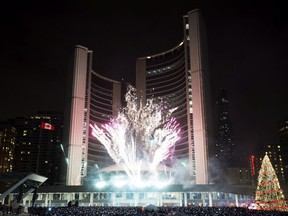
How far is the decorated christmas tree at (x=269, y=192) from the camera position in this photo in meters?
37.0

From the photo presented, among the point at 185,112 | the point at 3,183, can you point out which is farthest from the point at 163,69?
the point at 3,183

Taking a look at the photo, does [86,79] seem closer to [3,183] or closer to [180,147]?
[180,147]

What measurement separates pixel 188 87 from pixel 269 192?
238ft

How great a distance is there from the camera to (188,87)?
354 ft

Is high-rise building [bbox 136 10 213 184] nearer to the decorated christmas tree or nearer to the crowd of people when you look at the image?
the decorated christmas tree

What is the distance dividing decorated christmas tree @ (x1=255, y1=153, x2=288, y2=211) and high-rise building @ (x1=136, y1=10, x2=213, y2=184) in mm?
53269

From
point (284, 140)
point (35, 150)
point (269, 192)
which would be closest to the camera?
point (269, 192)

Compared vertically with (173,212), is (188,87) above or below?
above

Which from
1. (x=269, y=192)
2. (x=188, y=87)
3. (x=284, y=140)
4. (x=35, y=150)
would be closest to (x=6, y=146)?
(x=35, y=150)

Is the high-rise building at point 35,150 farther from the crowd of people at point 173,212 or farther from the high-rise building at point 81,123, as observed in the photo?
the crowd of people at point 173,212

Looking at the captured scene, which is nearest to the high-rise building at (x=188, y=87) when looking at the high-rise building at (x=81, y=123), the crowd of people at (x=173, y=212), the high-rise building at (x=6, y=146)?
the high-rise building at (x=81, y=123)

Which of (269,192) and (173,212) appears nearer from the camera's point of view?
(173,212)

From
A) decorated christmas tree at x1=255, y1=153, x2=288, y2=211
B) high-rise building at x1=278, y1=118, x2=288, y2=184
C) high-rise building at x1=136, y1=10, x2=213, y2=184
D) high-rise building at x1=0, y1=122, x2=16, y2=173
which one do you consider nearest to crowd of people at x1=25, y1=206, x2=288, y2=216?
decorated christmas tree at x1=255, y1=153, x2=288, y2=211

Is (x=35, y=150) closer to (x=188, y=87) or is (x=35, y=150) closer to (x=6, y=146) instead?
(x=6, y=146)
